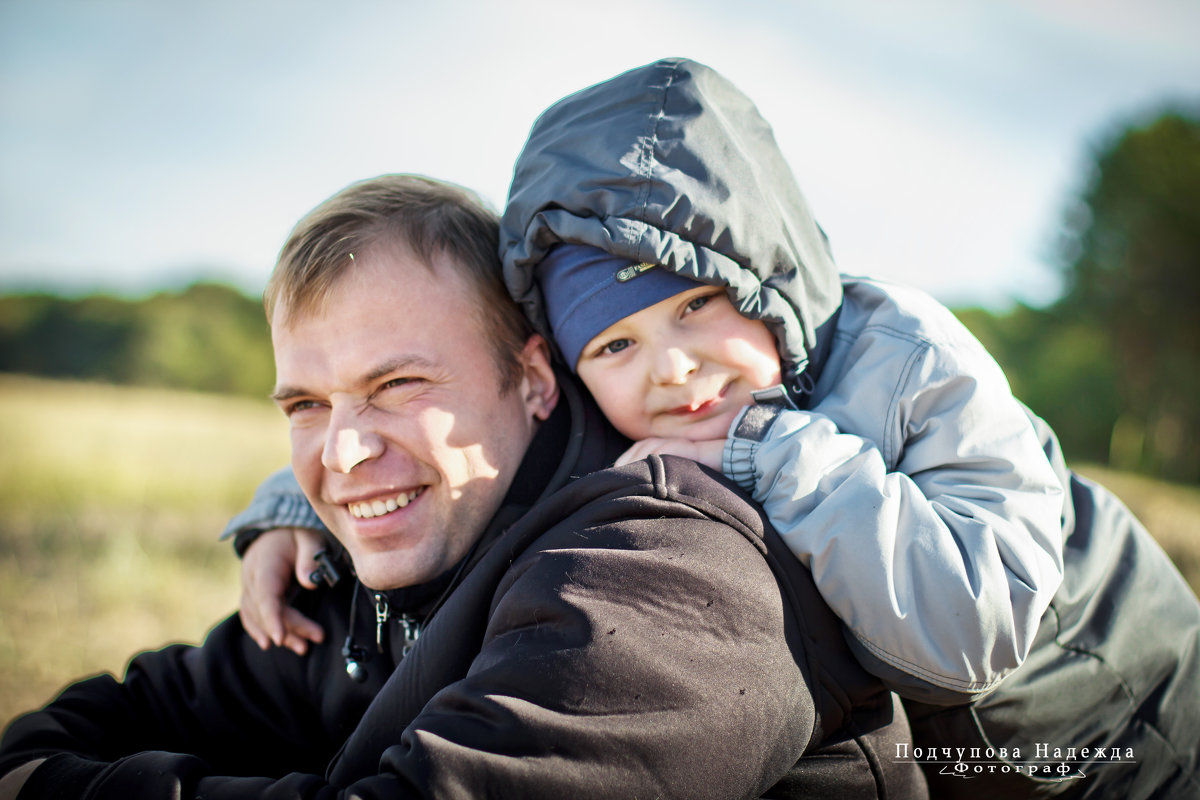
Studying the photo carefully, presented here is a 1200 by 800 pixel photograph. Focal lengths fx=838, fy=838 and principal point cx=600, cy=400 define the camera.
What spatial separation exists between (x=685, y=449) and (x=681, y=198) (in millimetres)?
688

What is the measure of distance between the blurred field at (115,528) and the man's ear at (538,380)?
3258 mm

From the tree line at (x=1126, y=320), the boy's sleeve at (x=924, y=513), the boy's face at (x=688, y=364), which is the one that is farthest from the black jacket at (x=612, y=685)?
the tree line at (x=1126, y=320)

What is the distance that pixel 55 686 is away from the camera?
438cm

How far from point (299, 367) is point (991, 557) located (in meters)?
1.91

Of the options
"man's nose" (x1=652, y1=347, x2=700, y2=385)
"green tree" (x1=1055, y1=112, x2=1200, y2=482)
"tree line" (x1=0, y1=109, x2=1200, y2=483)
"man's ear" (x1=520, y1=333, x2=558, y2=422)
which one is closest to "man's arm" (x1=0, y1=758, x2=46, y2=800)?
"man's ear" (x1=520, y1=333, x2=558, y2=422)

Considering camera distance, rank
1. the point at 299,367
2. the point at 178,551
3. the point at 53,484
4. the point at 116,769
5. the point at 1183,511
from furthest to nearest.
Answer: the point at 53,484 → the point at 1183,511 → the point at 178,551 → the point at 299,367 → the point at 116,769

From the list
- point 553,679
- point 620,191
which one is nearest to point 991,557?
point 553,679

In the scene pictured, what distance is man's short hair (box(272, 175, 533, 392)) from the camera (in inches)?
98.5

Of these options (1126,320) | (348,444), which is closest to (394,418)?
(348,444)

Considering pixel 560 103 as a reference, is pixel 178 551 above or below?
below

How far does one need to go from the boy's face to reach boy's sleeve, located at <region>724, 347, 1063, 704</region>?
147mm

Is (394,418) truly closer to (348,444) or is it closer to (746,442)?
(348,444)

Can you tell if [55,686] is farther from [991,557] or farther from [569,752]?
[991,557]

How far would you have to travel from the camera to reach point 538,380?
2.80 m
